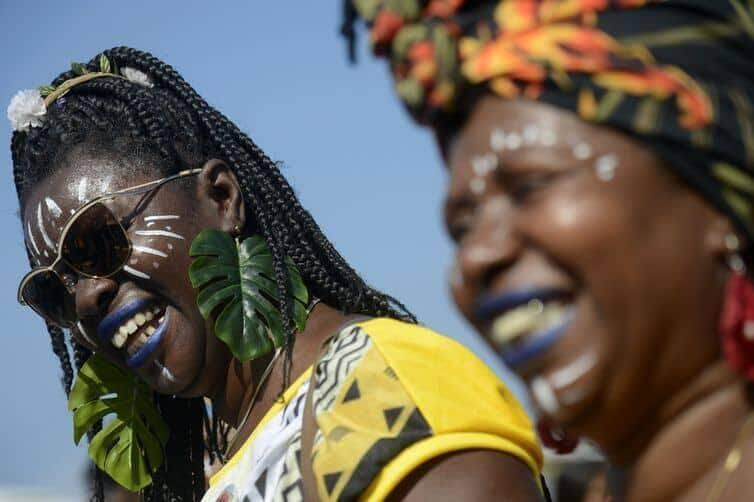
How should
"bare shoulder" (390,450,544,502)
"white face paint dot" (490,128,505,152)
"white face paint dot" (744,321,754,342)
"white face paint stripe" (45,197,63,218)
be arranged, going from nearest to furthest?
"white face paint dot" (744,321,754,342)
"white face paint dot" (490,128,505,152)
"bare shoulder" (390,450,544,502)
"white face paint stripe" (45,197,63,218)

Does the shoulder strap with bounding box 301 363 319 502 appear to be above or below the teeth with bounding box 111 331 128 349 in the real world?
below

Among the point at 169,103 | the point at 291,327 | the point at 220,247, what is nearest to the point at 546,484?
the point at 291,327

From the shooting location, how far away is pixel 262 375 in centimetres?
289

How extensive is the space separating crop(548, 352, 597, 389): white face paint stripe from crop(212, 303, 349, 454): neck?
4.47 feet

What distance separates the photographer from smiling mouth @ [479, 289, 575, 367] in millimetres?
1465

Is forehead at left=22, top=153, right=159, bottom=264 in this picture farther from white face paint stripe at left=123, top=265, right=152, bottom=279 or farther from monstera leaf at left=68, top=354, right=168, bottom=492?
monstera leaf at left=68, top=354, right=168, bottom=492

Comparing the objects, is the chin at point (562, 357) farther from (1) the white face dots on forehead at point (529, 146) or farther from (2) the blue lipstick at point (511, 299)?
(1) the white face dots on forehead at point (529, 146)

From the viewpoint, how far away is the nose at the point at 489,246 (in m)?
1.49

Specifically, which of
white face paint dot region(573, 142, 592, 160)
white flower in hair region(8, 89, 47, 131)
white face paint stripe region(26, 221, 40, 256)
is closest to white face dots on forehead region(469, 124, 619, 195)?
white face paint dot region(573, 142, 592, 160)

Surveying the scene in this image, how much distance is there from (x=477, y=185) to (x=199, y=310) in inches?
56.2

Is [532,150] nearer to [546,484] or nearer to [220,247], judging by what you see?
[546,484]

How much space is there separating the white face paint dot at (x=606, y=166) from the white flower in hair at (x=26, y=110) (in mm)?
2150

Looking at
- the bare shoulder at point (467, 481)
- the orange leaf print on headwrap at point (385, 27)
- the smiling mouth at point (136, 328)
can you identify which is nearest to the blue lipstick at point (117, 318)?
the smiling mouth at point (136, 328)

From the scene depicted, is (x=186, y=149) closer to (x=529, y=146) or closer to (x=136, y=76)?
(x=136, y=76)
